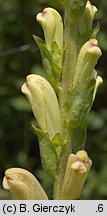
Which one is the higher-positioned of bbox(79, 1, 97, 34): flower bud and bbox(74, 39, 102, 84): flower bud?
bbox(79, 1, 97, 34): flower bud

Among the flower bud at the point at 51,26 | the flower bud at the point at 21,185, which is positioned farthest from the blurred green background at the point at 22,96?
the flower bud at the point at 21,185

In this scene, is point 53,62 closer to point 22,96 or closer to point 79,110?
point 79,110

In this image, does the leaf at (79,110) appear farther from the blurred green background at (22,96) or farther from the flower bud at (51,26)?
the blurred green background at (22,96)

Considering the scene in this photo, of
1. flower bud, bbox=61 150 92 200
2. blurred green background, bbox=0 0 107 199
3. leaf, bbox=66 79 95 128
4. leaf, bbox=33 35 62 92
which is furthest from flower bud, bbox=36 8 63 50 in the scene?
blurred green background, bbox=0 0 107 199

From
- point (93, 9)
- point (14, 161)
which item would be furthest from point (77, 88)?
point (14, 161)

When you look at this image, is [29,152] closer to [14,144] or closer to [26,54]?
[14,144]

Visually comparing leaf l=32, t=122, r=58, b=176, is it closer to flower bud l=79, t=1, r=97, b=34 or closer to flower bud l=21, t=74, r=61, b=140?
flower bud l=21, t=74, r=61, b=140
